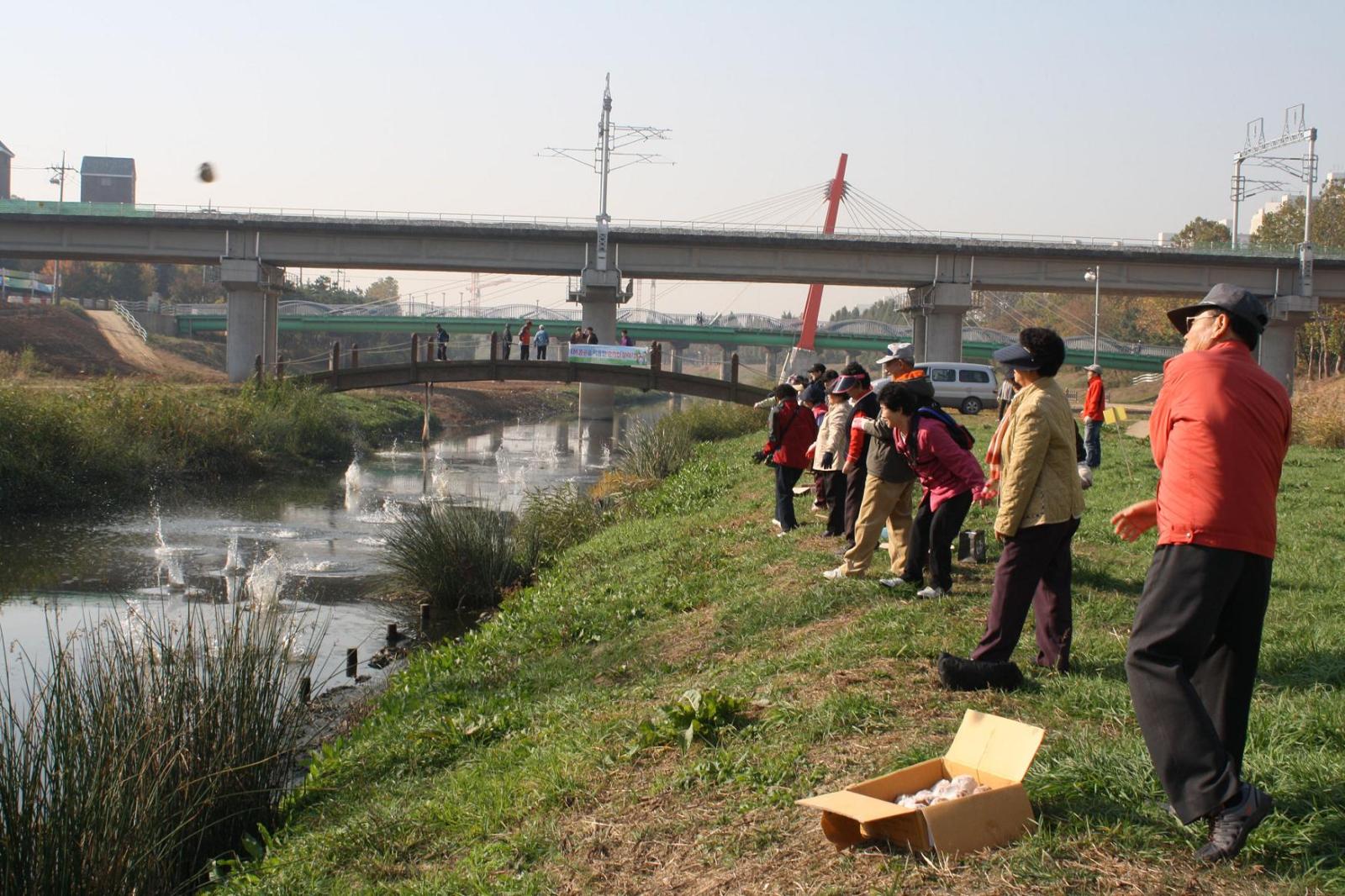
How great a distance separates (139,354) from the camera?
64.3 metres

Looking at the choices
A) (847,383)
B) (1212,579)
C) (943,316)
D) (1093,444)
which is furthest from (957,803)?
(943,316)

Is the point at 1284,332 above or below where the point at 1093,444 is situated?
above

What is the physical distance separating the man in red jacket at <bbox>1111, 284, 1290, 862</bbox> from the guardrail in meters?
71.9

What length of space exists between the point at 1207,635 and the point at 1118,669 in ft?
7.92

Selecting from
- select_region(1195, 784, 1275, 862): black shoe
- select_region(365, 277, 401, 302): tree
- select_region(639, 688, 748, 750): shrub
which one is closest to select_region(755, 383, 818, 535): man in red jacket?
select_region(639, 688, 748, 750): shrub

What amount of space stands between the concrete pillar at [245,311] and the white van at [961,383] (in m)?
24.2

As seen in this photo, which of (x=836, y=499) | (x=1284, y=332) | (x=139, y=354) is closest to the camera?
(x=836, y=499)

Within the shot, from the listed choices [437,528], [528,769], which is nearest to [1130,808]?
[528,769]

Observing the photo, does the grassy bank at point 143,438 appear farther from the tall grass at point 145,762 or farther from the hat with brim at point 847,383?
the hat with brim at point 847,383

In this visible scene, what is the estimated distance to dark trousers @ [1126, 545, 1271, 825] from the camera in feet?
13.2

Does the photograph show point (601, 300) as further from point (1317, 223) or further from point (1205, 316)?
point (1205, 316)

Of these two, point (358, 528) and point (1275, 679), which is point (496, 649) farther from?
point (358, 528)

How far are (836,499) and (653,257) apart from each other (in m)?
39.4

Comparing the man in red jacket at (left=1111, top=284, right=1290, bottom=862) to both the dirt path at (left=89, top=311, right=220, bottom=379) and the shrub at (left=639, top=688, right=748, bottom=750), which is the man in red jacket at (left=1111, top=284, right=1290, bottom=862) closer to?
the shrub at (left=639, top=688, right=748, bottom=750)
